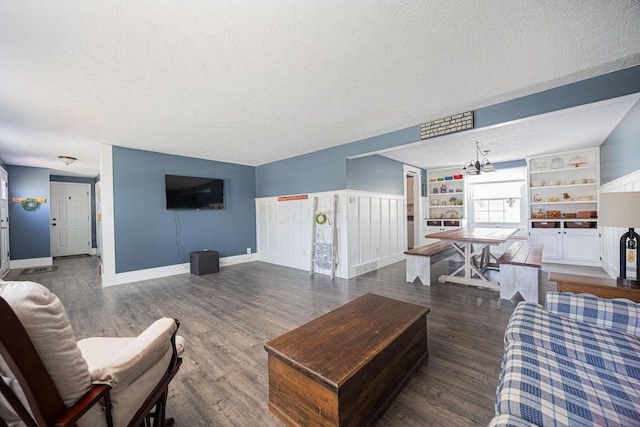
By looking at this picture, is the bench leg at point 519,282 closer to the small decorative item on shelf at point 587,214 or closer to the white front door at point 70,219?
the small decorative item on shelf at point 587,214

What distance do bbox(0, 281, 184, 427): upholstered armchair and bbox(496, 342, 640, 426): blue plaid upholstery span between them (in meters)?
1.61

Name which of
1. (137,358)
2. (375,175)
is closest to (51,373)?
(137,358)

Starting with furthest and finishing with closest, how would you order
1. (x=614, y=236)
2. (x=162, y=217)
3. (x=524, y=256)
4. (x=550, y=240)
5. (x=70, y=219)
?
1. (x=70, y=219)
2. (x=550, y=240)
3. (x=162, y=217)
4. (x=614, y=236)
5. (x=524, y=256)

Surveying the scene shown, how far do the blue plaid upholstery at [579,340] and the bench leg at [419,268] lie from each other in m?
2.33

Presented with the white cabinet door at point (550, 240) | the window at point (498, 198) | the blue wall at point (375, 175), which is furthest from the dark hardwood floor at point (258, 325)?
the window at point (498, 198)

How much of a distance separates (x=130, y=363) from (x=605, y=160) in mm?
7209

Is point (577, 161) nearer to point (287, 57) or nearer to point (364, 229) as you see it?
point (364, 229)

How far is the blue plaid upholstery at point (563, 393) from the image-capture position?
3.30ft

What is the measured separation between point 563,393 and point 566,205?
22.2 feet

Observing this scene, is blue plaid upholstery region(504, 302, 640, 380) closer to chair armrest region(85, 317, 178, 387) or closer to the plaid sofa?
the plaid sofa

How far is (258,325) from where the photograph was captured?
2.85 metres

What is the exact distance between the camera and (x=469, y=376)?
1.91 meters

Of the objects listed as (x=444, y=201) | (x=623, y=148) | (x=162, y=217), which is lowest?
(x=162, y=217)

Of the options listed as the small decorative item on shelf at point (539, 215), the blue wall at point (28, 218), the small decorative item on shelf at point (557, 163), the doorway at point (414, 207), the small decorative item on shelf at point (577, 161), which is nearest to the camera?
the small decorative item on shelf at point (577, 161)
